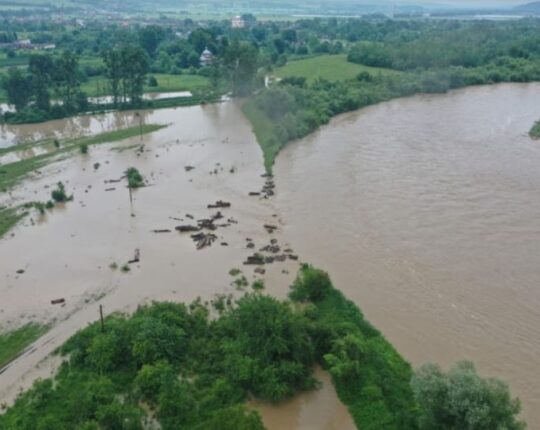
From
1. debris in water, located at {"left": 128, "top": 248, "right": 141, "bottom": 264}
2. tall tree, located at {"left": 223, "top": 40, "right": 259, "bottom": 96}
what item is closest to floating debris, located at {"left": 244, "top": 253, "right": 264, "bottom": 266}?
debris in water, located at {"left": 128, "top": 248, "right": 141, "bottom": 264}

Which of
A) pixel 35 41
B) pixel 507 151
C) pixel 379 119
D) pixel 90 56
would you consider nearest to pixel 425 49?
pixel 379 119

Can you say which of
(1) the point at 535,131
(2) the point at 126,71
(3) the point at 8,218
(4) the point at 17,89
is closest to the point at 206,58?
(2) the point at 126,71

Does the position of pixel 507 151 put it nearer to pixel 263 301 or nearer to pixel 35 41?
pixel 263 301

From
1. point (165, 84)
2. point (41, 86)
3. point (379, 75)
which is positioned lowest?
point (165, 84)

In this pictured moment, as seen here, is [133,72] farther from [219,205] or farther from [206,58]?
[219,205]

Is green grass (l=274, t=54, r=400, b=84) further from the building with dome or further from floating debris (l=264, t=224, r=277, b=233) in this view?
floating debris (l=264, t=224, r=277, b=233)
